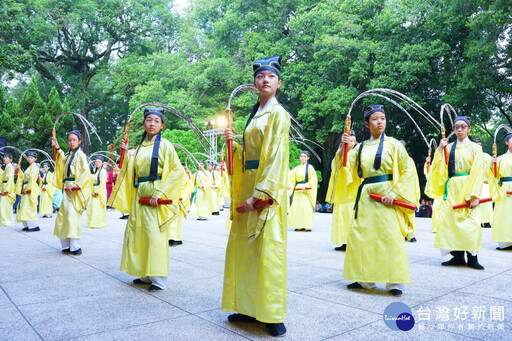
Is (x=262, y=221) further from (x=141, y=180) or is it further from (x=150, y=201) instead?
(x=141, y=180)

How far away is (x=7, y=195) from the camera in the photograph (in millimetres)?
11211

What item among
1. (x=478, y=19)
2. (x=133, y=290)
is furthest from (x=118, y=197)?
(x=478, y=19)

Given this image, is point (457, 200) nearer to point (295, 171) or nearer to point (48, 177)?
point (295, 171)

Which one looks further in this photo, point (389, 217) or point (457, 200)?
point (457, 200)

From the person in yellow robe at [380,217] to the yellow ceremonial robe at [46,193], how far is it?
42.2 ft

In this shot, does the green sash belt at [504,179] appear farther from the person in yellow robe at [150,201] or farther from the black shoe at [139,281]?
the black shoe at [139,281]

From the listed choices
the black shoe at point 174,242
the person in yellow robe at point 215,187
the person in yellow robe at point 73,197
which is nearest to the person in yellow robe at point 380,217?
the black shoe at point 174,242

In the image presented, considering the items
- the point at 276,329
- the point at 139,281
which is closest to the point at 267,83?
the point at 276,329

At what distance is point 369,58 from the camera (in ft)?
62.7

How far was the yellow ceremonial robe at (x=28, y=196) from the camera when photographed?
10.5m

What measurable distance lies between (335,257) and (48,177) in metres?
11.9

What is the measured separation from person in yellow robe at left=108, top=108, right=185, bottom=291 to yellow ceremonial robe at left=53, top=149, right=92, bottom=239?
2.33m

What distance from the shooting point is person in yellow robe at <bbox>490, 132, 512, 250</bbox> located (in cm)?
780

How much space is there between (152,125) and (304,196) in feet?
22.8
